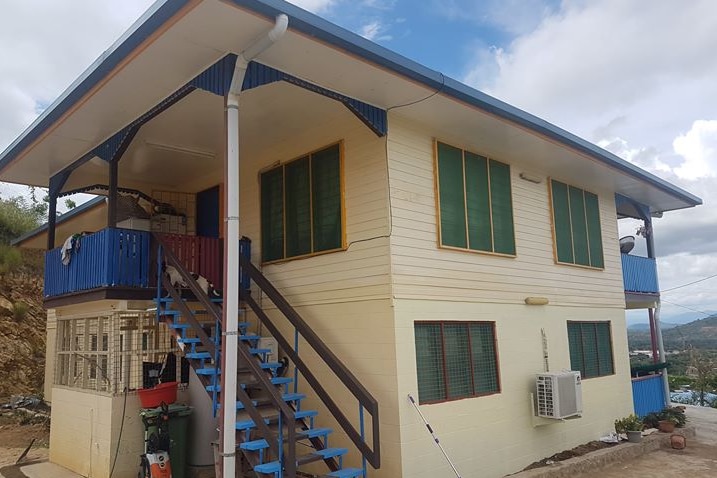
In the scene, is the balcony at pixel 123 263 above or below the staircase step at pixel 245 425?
above

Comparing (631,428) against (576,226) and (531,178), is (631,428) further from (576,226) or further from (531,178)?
(531,178)

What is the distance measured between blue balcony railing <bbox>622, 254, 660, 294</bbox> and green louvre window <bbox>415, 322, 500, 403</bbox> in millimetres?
6142

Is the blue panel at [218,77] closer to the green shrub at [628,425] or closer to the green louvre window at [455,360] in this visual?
the green louvre window at [455,360]

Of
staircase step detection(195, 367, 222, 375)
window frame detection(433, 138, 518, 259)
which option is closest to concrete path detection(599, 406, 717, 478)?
window frame detection(433, 138, 518, 259)

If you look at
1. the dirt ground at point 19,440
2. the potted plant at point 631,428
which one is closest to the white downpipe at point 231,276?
the dirt ground at point 19,440

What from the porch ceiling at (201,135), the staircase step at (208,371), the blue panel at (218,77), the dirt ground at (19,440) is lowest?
the dirt ground at (19,440)

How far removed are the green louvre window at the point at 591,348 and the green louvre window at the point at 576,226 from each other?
1249 mm

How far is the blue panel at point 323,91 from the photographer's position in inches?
247

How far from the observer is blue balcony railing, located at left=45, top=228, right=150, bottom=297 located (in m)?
8.07

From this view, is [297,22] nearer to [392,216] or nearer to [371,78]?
[371,78]

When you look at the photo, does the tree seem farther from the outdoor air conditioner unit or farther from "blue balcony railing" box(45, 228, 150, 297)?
the outdoor air conditioner unit

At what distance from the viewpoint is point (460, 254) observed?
8.48 meters

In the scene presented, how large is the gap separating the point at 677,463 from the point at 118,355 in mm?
9128

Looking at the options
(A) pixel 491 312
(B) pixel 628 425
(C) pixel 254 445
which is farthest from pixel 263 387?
(B) pixel 628 425
